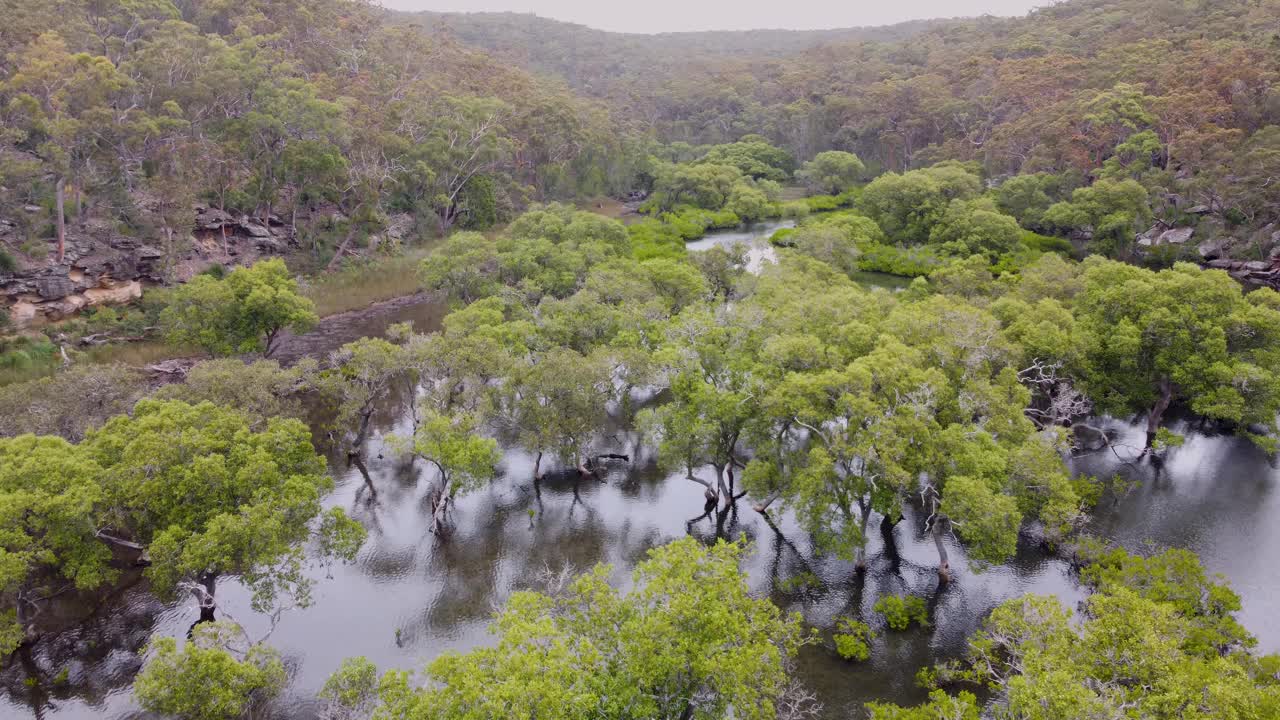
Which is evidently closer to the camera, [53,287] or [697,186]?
[53,287]

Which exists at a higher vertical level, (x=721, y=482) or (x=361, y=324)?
(x=721, y=482)

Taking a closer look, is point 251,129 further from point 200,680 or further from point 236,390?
point 200,680

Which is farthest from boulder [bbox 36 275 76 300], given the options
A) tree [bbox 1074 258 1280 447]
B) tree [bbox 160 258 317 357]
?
tree [bbox 1074 258 1280 447]

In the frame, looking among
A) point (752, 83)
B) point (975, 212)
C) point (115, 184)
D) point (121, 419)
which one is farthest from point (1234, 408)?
point (752, 83)

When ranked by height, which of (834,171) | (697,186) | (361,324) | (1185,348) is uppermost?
(834,171)

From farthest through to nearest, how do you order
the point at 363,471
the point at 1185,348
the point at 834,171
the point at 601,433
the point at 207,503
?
the point at 834,171, the point at 601,433, the point at 363,471, the point at 1185,348, the point at 207,503

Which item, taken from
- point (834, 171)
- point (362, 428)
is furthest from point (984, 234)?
point (362, 428)
